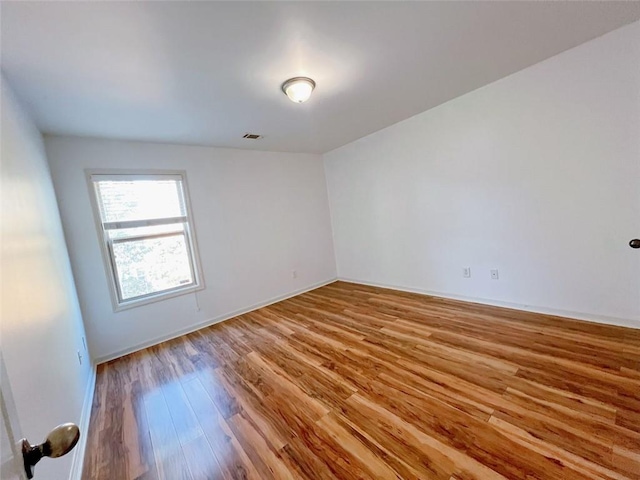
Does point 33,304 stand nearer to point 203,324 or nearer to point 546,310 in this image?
point 203,324

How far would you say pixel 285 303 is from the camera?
4141mm

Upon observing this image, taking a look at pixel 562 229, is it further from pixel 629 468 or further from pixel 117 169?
pixel 117 169

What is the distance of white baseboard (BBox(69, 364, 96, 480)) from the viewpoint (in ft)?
4.80

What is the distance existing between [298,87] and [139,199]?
7.88 ft

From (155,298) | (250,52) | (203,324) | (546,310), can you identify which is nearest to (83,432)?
(155,298)

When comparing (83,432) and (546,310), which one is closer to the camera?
(83,432)

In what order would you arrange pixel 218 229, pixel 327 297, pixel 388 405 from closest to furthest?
pixel 388 405, pixel 218 229, pixel 327 297

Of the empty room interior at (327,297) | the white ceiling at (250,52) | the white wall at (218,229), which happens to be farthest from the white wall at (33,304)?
the white wall at (218,229)

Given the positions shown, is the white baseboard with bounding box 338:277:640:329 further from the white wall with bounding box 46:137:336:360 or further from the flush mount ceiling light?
the flush mount ceiling light

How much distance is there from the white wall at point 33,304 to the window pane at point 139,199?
2.80 ft

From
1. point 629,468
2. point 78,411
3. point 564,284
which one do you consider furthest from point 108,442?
point 564,284

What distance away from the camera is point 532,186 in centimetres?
257

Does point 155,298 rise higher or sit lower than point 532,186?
lower

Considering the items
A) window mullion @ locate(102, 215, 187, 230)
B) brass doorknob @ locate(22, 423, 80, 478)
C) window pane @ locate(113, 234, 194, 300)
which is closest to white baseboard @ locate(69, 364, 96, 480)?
window pane @ locate(113, 234, 194, 300)
